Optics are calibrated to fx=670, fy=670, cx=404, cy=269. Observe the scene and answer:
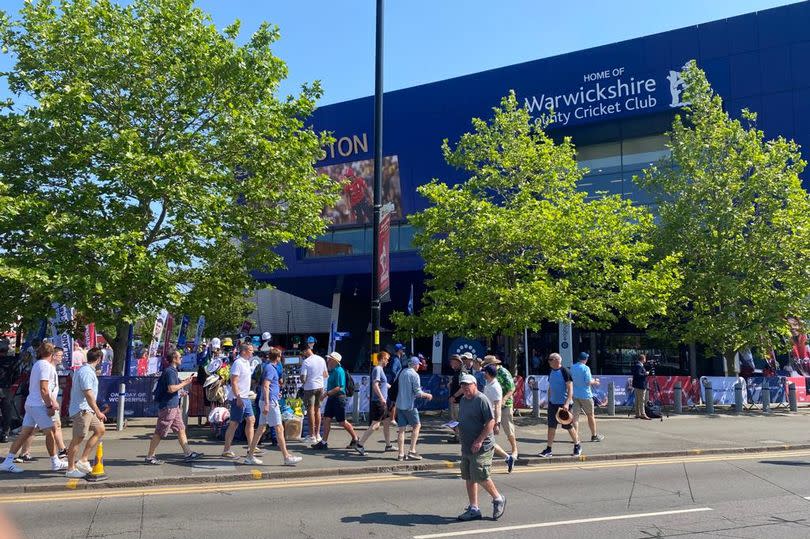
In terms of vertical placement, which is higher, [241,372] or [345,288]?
[345,288]

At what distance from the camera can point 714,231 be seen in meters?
21.1

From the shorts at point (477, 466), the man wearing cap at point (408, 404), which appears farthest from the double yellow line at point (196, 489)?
the shorts at point (477, 466)

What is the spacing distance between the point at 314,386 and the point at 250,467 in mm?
2420

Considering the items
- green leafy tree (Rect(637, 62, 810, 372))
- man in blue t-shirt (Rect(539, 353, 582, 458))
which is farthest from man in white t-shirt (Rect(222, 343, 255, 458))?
green leafy tree (Rect(637, 62, 810, 372))

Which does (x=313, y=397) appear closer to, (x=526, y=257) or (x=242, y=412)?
(x=242, y=412)

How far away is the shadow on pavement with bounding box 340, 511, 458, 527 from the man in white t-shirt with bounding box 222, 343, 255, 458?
3.60m

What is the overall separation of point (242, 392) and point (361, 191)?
76.6 ft

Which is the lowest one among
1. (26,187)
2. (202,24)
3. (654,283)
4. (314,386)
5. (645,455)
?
(645,455)

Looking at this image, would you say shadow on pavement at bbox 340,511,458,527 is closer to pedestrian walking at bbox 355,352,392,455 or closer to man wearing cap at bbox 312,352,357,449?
pedestrian walking at bbox 355,352,392,455

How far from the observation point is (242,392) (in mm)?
10430

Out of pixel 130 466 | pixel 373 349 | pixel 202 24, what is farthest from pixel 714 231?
pixel 130 466

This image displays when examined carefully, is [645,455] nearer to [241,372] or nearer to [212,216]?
[241,372]

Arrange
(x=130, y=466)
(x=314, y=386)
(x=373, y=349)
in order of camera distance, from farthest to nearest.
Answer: (x=373, y=349), (x=314, y=386), (x=130, y=466)

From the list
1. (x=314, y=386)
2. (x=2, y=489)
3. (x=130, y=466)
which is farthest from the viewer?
(x=314, y=386)
